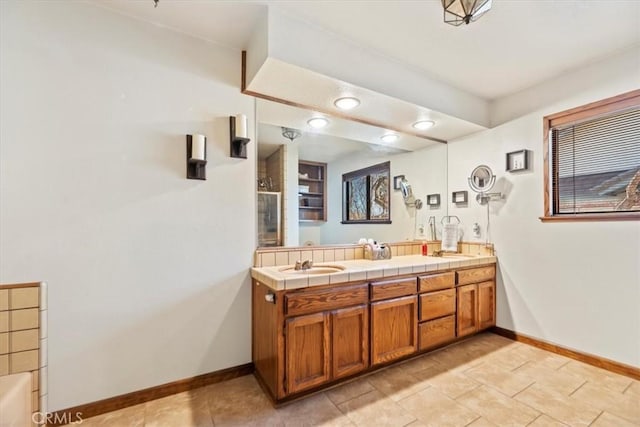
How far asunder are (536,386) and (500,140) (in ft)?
7.32

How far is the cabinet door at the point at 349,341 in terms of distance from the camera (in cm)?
188

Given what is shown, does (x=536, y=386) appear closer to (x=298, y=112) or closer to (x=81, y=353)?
(x=298, y=112)

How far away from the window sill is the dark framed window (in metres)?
1.47

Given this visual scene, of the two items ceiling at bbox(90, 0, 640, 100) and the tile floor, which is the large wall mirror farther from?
Result: the tile floor

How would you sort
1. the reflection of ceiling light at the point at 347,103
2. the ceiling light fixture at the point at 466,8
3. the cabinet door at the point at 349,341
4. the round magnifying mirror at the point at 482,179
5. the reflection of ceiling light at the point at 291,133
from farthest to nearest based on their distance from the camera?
the round magnifying mirror at the point at 482,179, the reflection of ceiling light at the point at 291,133, the reflection of ceiling light at the point at 347,103, the cabinet door at the point at 349,341, the ceiling light fixture at the point at 466,8

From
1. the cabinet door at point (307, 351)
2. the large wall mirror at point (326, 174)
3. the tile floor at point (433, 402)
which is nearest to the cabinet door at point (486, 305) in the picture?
the tile floor at point (433, 402)

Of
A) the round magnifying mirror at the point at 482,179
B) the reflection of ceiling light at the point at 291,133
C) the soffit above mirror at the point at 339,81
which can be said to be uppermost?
the soffit above mirror at the point at 339,81

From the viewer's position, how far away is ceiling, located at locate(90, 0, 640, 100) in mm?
1728

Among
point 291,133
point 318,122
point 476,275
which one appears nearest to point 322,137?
point 318,122

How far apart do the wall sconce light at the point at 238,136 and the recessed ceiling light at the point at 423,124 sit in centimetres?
176

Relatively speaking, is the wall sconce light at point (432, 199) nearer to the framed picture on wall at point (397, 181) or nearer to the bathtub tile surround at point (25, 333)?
the framed picture on wall at point (397, 181)

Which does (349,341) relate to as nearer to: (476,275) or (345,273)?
(345,273)

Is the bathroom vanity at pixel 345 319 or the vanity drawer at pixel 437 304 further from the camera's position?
the vanity drawer at pixel 437 304

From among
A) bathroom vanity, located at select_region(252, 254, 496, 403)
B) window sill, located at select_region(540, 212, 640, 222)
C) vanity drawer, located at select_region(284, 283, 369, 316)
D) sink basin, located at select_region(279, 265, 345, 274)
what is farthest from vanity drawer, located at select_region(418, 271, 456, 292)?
window sill, located at select_region(540, 212, 640, 222)
